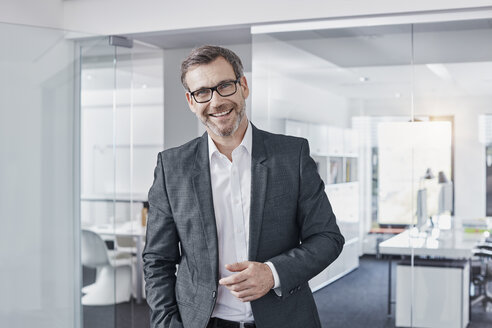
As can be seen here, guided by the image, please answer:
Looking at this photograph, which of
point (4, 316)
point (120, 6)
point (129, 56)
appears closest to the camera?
point (4, 316)

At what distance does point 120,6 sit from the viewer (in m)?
4.28

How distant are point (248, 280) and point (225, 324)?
0.87ft

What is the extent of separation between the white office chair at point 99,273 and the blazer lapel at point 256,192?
2.47 meters

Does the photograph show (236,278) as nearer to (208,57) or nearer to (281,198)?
(281,198)

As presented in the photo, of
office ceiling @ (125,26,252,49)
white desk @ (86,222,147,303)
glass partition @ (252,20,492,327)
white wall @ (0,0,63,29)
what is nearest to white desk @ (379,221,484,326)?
glass partition @ (252,20,492,327)

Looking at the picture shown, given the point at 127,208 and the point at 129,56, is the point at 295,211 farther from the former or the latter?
the point at 127,208

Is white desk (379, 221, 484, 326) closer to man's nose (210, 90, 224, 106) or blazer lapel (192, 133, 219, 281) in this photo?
blazer lapel (192, 133, 219, 281)

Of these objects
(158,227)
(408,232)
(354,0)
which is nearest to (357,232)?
(408,232)

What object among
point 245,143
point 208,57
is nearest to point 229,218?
point 245,143

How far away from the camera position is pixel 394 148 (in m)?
3.91

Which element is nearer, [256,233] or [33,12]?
[256,233]

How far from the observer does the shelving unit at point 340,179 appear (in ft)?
13.2

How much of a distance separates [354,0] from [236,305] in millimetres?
2374

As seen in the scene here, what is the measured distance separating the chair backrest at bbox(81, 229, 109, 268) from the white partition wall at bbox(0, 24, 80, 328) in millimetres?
67
